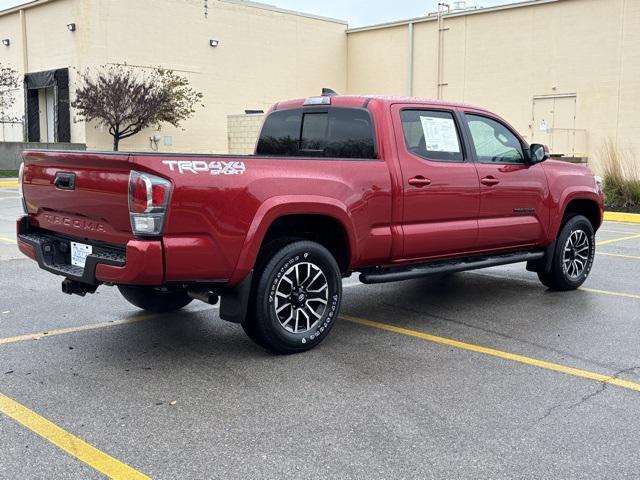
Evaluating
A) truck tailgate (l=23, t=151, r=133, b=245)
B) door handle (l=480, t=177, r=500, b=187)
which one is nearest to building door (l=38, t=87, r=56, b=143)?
truck tailgate (l=23, t=151, r=133, b=245)

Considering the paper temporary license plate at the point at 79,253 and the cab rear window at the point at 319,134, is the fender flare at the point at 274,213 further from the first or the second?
the paper temporary license plate at the point at 79,253

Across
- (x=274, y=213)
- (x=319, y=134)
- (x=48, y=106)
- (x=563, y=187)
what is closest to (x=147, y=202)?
(x=274, y=213)

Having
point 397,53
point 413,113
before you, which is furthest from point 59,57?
point 413,113

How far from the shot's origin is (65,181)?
5098mm

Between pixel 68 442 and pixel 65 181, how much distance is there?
82.6 inches

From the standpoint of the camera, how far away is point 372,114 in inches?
235

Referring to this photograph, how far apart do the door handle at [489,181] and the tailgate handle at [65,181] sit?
3.66 m

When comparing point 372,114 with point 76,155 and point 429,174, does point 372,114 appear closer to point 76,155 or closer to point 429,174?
point 429,174

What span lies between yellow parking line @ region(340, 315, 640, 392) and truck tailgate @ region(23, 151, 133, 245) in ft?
8.37

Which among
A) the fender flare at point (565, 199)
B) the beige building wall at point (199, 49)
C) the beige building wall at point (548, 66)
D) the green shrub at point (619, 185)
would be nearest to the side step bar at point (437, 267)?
the fender flare at point (565, 199)

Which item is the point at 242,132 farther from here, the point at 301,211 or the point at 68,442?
the point at 68,442

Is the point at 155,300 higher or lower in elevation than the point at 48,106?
lower

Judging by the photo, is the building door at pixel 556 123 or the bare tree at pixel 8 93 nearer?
the building door at pixel 556 123

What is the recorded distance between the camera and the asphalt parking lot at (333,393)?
3.56 m
